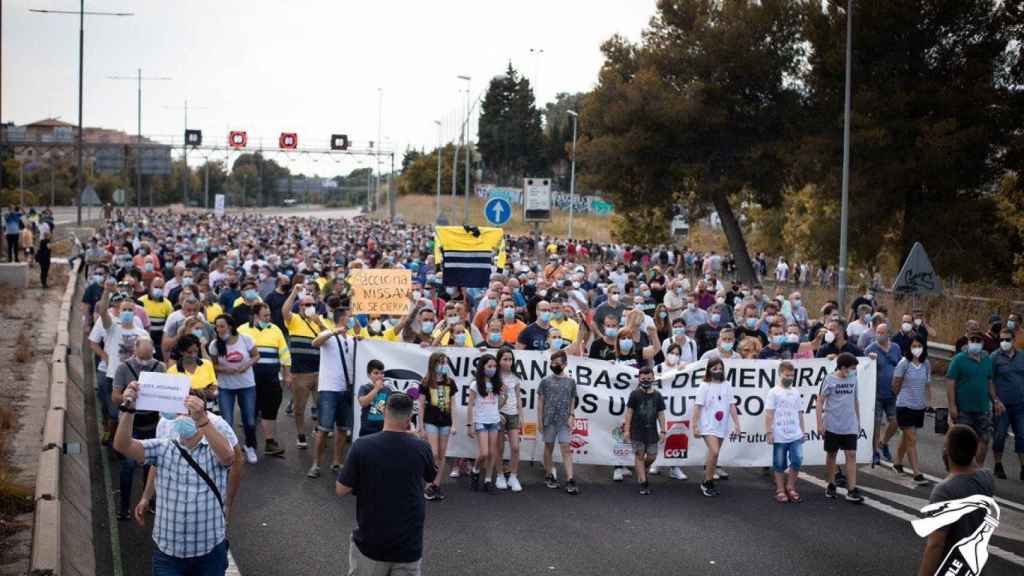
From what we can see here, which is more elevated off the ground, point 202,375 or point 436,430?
point 202,375

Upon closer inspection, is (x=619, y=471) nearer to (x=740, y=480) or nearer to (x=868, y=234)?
(x=740, y=480)

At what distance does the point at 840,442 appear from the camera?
41.1ft

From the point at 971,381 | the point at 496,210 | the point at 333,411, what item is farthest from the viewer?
the point at 496,210

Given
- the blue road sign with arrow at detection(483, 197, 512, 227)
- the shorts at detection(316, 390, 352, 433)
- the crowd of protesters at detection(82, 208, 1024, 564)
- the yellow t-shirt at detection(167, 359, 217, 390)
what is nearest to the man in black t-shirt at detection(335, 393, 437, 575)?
the crowd of protesters at detection(82, 208, 1024, 564)

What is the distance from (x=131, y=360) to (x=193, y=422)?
16.9 ft

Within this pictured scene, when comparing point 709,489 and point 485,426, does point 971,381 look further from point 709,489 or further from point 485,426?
point 485,426

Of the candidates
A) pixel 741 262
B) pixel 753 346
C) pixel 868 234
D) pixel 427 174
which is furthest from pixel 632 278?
pixel 427 174

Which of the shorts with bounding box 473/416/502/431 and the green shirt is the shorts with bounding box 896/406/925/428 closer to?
the green shirt

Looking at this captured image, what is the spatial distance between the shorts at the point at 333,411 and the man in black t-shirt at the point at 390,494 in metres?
6.33

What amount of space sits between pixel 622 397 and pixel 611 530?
9.90 ft

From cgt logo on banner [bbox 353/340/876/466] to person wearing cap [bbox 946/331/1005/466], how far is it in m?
0.96

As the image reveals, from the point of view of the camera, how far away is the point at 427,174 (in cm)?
14200

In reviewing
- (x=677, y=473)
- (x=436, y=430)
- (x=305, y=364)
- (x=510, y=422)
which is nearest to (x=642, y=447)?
(x=677, y=473)

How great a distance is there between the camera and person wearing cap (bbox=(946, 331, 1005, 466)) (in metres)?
13.8
